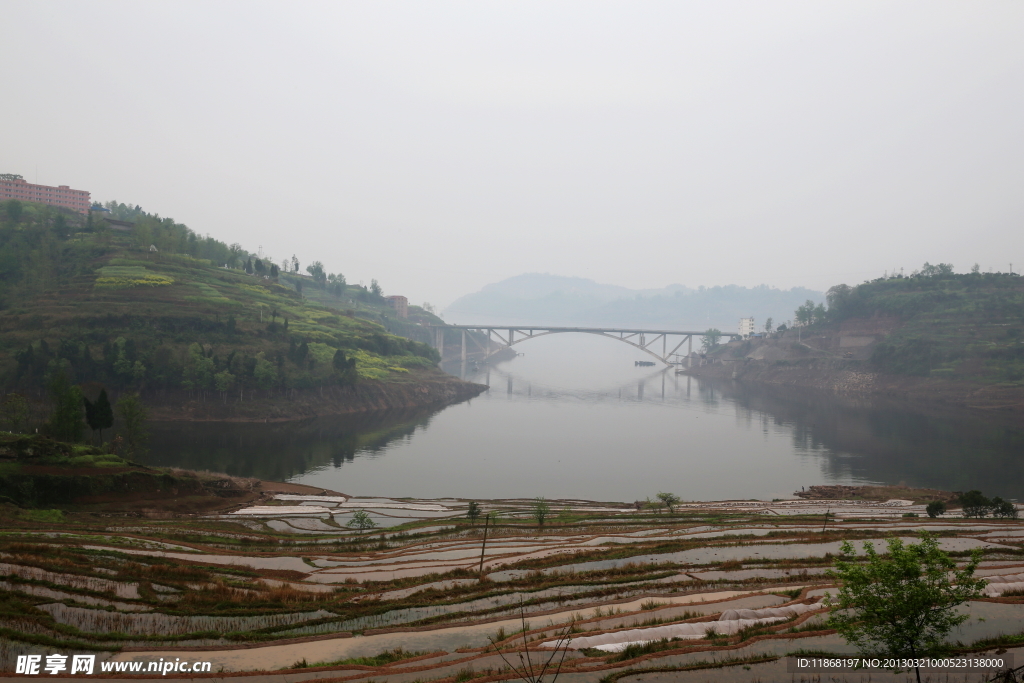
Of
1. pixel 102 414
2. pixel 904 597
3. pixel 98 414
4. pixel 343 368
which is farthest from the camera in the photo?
pixel 343 368

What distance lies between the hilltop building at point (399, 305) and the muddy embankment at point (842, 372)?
6876 centimetres

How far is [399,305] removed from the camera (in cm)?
15262

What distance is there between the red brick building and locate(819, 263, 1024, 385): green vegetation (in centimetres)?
15148

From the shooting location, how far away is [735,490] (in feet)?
141

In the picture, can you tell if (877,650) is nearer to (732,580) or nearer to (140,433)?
(732,580)

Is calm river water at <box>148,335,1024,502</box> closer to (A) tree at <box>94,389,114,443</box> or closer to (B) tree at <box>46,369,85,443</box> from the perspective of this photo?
(A) tree at <box>94,389,114,443</box>

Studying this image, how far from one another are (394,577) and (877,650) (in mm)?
12853

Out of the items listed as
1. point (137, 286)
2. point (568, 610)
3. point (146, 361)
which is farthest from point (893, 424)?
point (137, 286)

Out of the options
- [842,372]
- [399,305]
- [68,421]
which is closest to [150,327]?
[68,421]

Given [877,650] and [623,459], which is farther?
[623,459]

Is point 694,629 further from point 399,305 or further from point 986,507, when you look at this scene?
point 399,305

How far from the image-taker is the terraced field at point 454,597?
1155 cm

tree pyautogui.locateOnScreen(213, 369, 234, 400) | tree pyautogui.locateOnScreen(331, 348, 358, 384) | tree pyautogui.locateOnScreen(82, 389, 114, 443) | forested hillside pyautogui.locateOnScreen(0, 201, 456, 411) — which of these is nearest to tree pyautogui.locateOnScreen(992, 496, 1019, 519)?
tree pyautogui.locateOnScreen(82, 389, 114, 443)

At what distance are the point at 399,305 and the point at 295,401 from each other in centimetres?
8573
